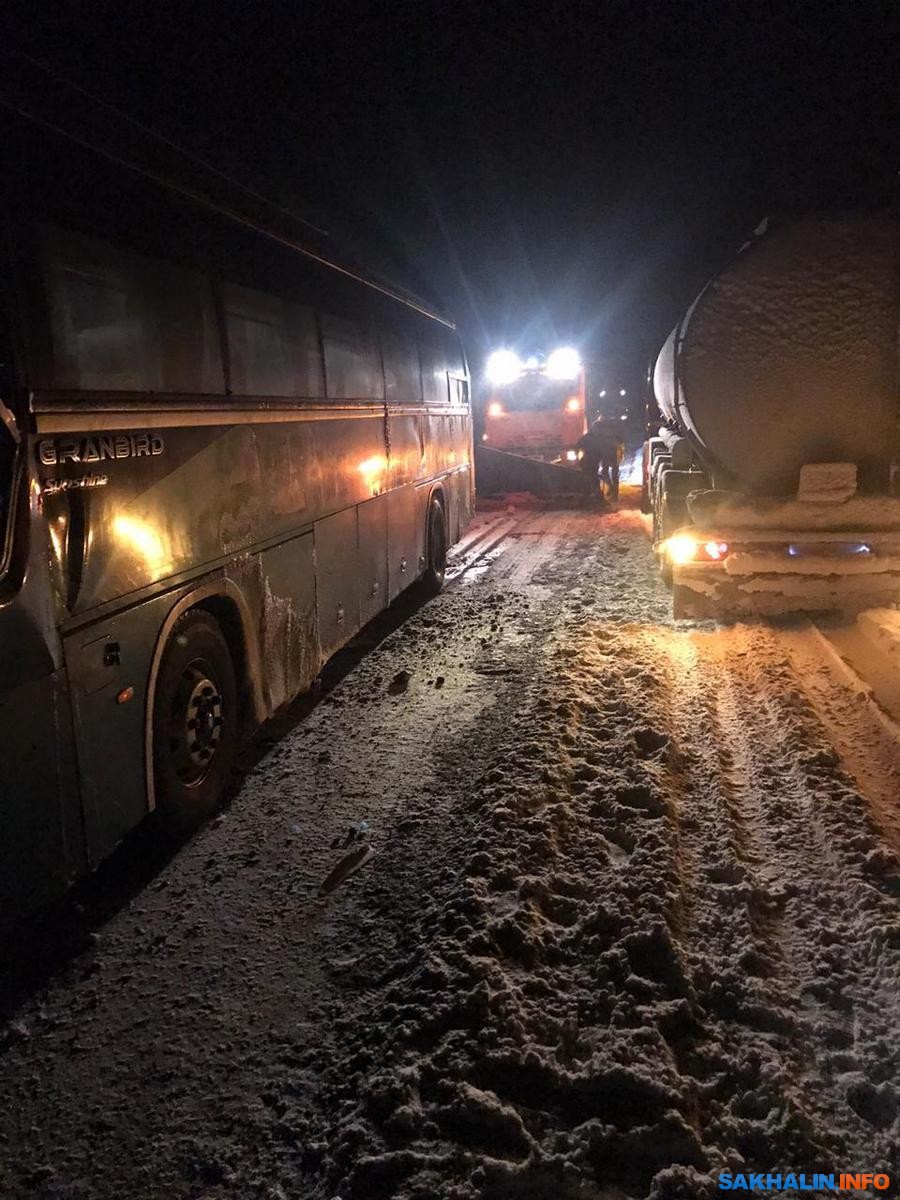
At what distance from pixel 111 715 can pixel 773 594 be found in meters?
6.38

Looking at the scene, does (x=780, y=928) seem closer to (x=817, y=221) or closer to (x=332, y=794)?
(x=332, y=794)

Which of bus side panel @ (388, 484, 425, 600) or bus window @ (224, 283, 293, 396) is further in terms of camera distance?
bus side panel @ (388, 484, 425, 600)

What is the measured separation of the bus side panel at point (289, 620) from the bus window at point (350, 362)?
4.86 feet

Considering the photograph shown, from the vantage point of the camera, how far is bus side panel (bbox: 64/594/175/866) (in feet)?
11.3

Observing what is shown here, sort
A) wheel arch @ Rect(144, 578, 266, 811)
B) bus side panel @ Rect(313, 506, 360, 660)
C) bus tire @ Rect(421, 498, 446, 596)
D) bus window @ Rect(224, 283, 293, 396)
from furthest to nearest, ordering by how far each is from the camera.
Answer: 1. bus tire @ Rect(421, 498, 446, 596)
2. bus side panel @ Rect(313, 506, 360, 660)
3. bus window @ Rect(224, 283, 293, 396)
4. wheel arch @ Rect(144, 578, 266, 811)

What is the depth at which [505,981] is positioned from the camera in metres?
3.04

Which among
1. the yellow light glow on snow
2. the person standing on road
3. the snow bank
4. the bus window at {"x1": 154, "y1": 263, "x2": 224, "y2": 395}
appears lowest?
the snow bank

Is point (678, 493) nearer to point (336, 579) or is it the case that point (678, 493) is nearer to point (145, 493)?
point (336, 579)

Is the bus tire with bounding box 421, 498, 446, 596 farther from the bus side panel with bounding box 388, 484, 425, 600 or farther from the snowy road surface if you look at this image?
the snowy road surface

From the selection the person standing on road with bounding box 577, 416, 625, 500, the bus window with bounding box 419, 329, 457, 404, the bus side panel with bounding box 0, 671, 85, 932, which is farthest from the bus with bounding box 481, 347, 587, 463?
the bus side panel with bounding box 0, 671, 85, 932

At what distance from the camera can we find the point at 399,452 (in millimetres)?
8820

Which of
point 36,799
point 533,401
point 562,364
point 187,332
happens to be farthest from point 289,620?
point 562,364

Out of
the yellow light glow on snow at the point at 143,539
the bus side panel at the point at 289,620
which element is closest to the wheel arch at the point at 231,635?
the bus side panel at the point at 289,620

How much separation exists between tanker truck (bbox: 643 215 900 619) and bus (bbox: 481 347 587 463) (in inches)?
616
